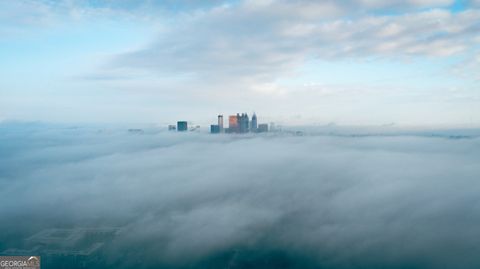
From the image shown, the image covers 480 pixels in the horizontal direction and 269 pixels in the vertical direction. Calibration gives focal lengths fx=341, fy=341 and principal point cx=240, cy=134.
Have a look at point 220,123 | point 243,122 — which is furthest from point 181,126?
point 243,122

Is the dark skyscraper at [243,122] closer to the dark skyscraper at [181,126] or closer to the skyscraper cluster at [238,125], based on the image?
the skyscraper cluster at [238,125]

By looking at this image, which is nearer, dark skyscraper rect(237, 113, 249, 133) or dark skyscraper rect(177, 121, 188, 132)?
dark skyscraper rect(237, 113, 249, 133)

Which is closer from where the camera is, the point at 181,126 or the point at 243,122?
the point at 243,122

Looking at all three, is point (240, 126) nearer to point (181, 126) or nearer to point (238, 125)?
point (238, 125)

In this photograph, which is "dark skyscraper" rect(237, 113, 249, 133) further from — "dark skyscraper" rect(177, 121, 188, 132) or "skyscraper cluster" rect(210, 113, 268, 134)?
"dark skyscraper" rect(177, 121, 188, 132)

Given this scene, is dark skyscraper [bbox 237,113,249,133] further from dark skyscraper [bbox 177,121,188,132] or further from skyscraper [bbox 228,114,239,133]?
dark skyscraper [bbox 177,121,188,132]

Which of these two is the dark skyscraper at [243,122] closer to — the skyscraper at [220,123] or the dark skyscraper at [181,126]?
the skyscraper at [220,123]

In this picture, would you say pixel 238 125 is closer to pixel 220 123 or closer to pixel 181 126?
pixel 220 123

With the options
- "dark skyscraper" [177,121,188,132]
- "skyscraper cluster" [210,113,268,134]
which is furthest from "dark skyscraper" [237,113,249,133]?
"dark skyscraper" [177,121,188,132]

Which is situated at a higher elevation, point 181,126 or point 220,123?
point 220,123

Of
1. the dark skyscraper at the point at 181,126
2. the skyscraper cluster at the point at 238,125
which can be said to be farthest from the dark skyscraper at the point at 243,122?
the dark skyscraper at the point at 181,126

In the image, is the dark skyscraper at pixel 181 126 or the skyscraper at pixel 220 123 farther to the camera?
the dark skyscraper at pixel 181 126

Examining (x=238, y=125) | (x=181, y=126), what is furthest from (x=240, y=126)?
(x=181, y=126)
